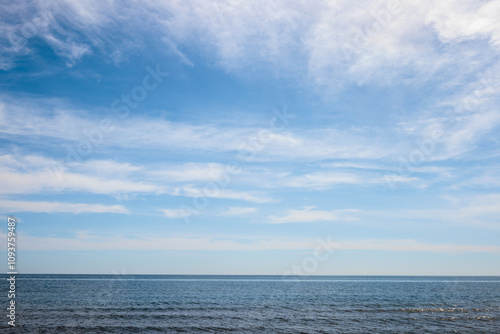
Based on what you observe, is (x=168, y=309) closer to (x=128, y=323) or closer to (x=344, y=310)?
(x=128, y=323)

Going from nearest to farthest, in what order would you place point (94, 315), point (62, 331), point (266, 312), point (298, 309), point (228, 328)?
point (62, 331), point (228, 328), point (94, 315), point (266, 312), point (298, 309)

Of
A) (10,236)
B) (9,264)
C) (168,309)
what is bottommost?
(168,309)

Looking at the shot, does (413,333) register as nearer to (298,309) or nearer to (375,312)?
(375,312)

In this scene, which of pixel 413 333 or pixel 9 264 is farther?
pixel 413 333

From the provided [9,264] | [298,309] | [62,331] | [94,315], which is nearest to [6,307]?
[94,315]

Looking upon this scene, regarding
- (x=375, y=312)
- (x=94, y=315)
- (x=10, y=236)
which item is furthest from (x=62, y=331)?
(x=375, y=312)

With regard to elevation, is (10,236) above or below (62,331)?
above

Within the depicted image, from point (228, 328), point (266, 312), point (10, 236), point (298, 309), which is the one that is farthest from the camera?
point (298, 309)

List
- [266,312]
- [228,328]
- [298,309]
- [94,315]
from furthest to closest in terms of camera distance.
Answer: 1. [298,309]
2. [266,312]
3. [94,315]
4. [228,328]

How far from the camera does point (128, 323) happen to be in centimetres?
4262

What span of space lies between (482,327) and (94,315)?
50739mm

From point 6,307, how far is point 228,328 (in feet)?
127

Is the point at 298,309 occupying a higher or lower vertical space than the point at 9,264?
lower

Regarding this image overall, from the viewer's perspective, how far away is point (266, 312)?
2090 inches
